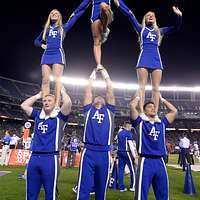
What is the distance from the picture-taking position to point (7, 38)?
29703 millimetres

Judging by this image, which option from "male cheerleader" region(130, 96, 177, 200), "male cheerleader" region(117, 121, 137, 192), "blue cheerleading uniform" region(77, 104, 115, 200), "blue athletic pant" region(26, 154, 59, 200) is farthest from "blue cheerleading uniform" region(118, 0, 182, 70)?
"male cheerleader" region(117, 121, 137, 192)

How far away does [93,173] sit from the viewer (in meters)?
4.72

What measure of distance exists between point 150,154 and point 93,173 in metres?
0.99

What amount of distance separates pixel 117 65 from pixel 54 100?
3462 cm

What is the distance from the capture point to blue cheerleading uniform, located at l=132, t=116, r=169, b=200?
15.4ft

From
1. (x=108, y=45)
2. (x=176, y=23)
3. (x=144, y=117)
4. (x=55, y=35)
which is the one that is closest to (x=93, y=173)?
(x=144, y=117)

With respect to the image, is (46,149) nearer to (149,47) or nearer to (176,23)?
(149,47)

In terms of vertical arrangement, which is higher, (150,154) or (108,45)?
(108,45)

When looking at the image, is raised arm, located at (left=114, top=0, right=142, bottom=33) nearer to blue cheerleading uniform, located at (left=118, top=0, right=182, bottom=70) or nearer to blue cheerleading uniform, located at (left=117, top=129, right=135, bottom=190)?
blue cheerleading uniform, located at (left=118, top=0, right=182, bottom=70)

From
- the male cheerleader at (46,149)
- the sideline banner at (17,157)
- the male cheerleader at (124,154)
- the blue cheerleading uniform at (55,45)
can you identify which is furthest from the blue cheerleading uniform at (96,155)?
the sideline banner at (17,157)

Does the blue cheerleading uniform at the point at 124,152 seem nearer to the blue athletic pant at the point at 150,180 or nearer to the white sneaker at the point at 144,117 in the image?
the white sneaker at the point at 144,117

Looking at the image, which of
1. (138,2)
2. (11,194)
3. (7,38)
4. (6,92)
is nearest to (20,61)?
(7,38)

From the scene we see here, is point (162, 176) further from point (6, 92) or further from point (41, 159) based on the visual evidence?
point (6, 92)

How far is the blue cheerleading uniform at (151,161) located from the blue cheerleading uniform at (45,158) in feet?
4.36
